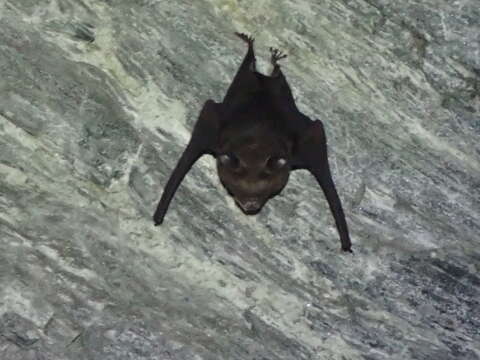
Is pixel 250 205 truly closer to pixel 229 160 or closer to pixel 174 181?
pixel 229 160

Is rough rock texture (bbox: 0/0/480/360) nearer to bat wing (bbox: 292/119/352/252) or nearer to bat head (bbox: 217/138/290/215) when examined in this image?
bat wing (bbox: 292/119/352/252)

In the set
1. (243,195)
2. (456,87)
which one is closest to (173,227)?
(243,195)

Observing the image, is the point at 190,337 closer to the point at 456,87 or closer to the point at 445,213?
the point at 445,213

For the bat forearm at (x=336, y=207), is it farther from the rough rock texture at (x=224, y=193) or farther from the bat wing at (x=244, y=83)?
the bat wing at (x=244, y=83)

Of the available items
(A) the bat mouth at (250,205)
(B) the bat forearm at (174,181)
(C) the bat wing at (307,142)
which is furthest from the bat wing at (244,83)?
(A) the bat mouth at (250,205)

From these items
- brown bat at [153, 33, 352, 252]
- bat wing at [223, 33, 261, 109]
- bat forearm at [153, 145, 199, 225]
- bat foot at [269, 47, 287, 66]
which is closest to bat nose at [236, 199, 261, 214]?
brown bat at [153, 33, 352, 252]

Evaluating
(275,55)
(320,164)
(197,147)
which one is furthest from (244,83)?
(320,164)

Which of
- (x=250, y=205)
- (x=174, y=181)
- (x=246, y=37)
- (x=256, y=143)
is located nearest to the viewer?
(x=250, y=205)
